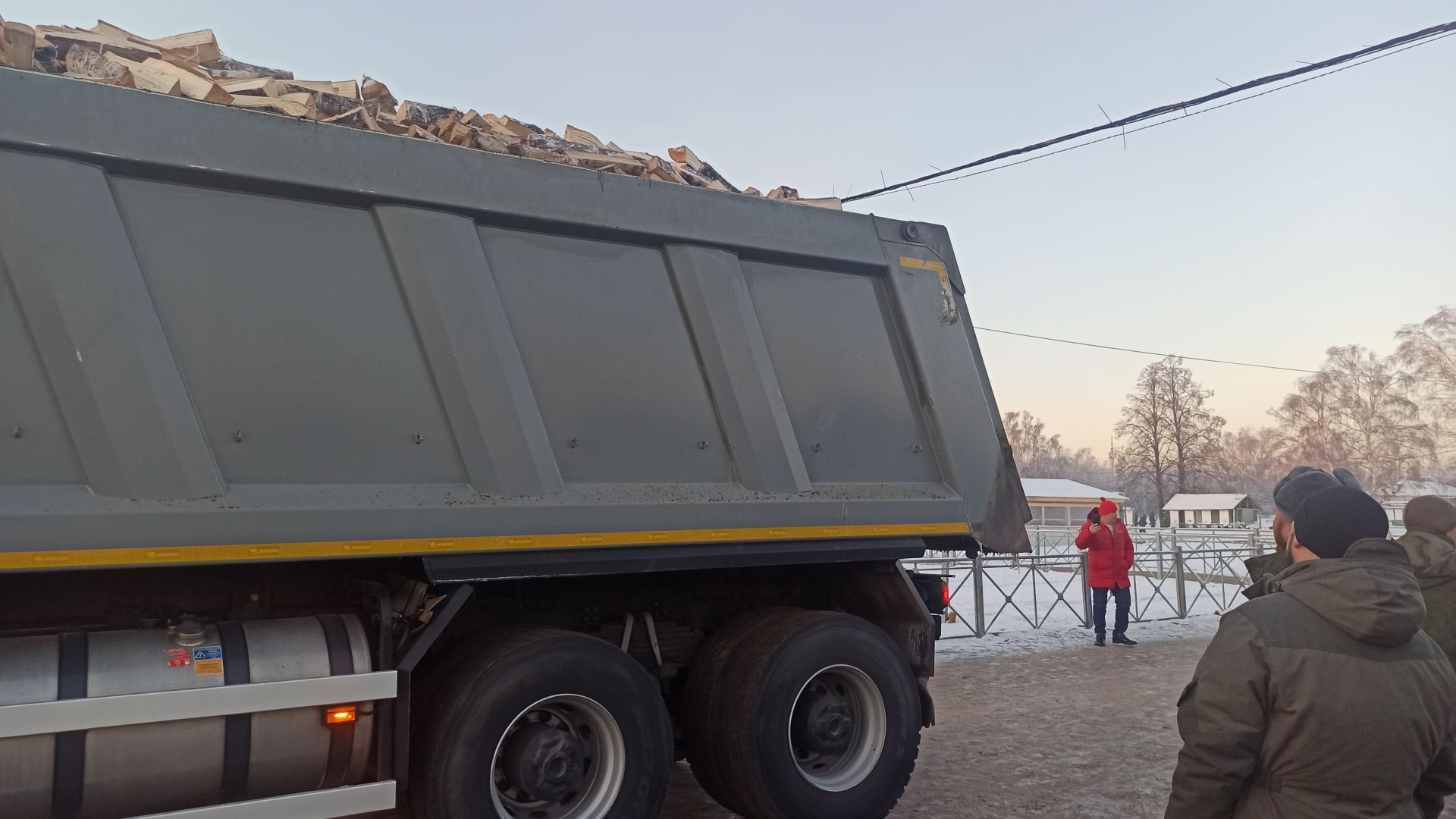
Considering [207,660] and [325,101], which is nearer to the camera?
[207,660]

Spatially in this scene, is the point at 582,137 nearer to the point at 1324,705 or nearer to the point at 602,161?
the point at 602,161

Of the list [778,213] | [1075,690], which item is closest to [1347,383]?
[1075,690]

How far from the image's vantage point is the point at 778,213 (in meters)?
5.60

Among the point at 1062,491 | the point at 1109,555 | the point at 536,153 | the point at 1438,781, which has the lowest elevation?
the point at 1438,781

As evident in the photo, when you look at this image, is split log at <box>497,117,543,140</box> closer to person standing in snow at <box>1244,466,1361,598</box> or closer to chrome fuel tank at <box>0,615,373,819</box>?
chrome fuel tank at <box>0,615,373,819</box>

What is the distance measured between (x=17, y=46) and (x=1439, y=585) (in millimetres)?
6785

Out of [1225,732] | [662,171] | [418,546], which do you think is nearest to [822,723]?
[418,546]

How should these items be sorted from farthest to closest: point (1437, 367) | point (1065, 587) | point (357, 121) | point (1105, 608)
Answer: point (1437, 367), point (1065, 587), point (1105, 608), point (357, 121)

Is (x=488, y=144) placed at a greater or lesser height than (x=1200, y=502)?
greater

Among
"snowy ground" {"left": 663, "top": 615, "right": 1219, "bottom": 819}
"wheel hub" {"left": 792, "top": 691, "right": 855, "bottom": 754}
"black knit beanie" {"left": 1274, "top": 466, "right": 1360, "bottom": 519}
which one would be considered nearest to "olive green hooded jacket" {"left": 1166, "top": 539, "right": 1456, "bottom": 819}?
"black knit beanie" {"left": 1274, "top": 466, "right": 1360, "bottom": 519}

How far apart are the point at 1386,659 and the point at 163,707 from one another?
3.90 metres

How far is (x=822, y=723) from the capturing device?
538 cm

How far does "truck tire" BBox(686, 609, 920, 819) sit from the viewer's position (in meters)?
5.11

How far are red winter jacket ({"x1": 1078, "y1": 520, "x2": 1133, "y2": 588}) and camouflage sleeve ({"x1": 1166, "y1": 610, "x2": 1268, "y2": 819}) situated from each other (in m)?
10.6
